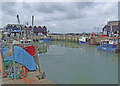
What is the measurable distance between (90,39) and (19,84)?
39.1 meters

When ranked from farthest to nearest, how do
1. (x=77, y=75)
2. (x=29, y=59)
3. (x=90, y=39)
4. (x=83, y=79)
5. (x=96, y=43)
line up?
(x=90, y=39) < (x=96, y=43) < (x=77, y=75) < (x=83, y=79) < (x=29, y=59)

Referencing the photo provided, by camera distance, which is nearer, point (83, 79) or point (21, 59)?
point (21, 59)

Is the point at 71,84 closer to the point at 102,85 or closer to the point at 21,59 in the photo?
the point at 102,85

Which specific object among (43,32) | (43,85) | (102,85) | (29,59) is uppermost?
(43,32)

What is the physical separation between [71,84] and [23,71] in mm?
4156

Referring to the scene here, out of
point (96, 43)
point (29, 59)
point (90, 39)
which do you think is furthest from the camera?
point (90, 39)

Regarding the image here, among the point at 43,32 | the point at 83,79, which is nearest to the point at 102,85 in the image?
the point at 83,79

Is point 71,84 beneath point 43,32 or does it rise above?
beneath

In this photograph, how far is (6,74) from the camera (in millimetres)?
6742

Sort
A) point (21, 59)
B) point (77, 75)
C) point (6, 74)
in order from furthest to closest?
1. point (77, 75)
2. point (21, 59)
3. point (6, 74)

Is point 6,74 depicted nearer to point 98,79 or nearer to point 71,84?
point 71,84

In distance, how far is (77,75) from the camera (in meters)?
10.4

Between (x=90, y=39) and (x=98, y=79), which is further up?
(x=90, y=39)

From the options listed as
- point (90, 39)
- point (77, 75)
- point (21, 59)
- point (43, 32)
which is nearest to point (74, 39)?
point (90, 39)
